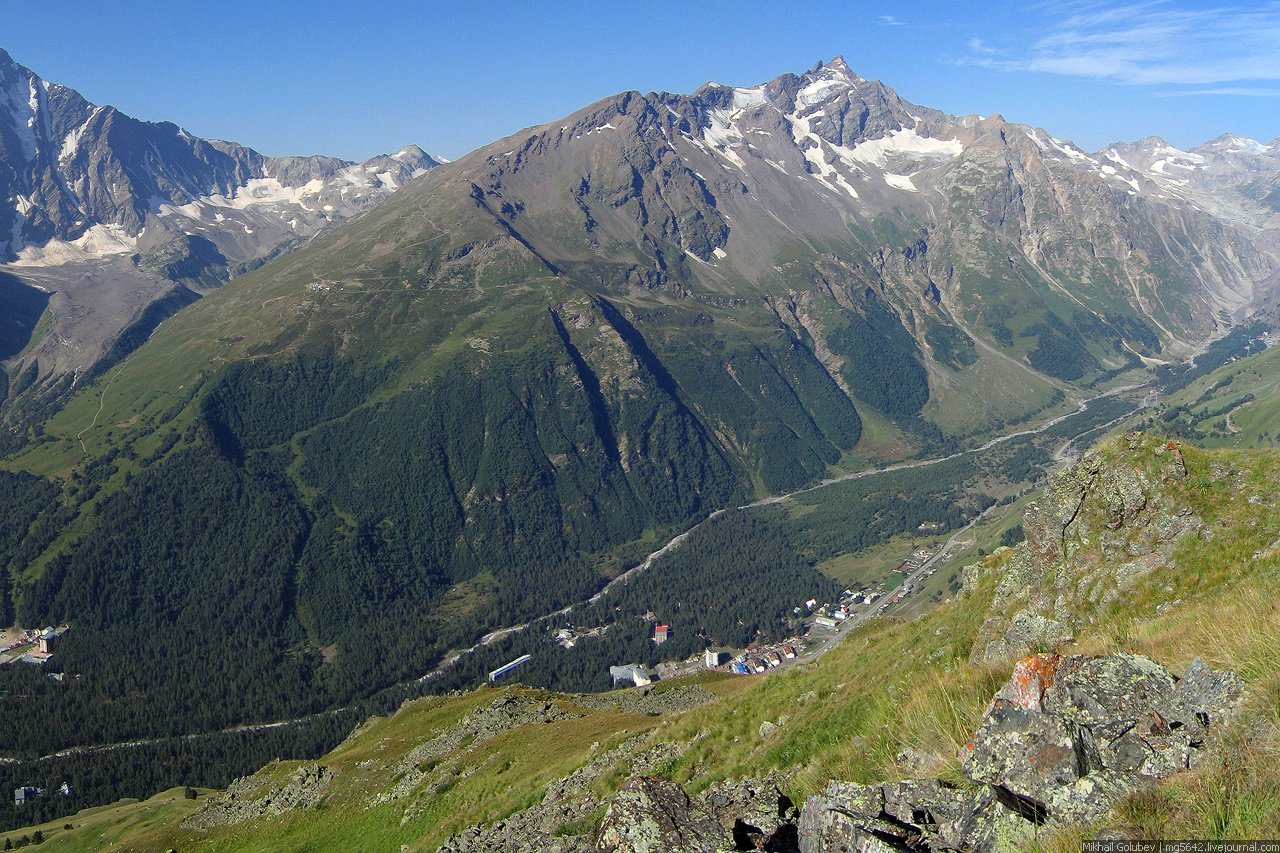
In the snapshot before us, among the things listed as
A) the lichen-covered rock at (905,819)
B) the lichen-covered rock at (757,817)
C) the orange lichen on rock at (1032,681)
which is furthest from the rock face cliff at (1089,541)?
the lichen-covered rock at (905,819)

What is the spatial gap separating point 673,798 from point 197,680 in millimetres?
209102

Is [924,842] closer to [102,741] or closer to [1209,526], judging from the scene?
[1209,526]

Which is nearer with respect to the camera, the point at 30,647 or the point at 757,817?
the point at 757,817

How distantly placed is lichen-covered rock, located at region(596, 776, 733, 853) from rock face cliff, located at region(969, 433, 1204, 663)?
46.3 ft

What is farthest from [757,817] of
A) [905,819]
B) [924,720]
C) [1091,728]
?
[1091,728]

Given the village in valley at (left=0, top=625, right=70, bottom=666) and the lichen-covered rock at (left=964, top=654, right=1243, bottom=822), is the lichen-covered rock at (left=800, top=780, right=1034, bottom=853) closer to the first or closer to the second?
the lichen-covered rock at (left=964, top=654, right=1243, bottom=822)

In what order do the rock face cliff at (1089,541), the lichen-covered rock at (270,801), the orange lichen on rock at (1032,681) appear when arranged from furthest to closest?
1. the lichen-covered rock at (270,801)
2. the rock face cliff at (1089,541)
3. the orange lichen on rock at (1032,681)

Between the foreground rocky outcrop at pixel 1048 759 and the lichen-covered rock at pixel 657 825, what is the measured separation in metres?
1.46

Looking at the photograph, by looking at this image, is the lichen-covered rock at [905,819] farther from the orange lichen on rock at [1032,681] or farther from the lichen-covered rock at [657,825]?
the orange lichen on rock at [1032,681]

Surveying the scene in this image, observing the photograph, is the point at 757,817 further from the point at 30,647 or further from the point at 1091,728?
the point at 30,647

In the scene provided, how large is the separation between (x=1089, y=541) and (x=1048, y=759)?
2156cm

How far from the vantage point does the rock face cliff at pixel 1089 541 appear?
2528 cm

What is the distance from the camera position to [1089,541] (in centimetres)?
2848

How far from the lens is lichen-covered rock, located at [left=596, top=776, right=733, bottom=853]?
1128cm
